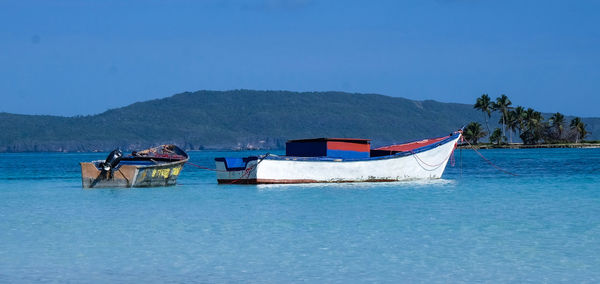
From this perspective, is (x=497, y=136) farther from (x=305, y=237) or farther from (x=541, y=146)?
(x=305, y=237)

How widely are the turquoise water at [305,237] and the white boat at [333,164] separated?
15.2ft

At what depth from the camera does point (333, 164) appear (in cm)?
3956

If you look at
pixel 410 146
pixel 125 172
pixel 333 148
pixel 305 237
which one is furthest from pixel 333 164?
pixel 305 237

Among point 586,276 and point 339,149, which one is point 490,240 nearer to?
point 586,276

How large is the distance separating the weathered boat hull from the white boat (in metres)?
4.56

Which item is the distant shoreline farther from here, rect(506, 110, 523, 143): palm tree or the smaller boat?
the smaller boat

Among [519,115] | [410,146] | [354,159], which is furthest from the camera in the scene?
[519,115]

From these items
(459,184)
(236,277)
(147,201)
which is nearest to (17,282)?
(236,277)

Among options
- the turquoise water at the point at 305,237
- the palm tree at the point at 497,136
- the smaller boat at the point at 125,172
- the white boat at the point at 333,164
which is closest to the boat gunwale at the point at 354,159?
the white boat at the point at 333,164

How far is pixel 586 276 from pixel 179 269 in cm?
781

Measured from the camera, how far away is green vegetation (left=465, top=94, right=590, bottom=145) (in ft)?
532

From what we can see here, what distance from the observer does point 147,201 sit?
31.8 meters

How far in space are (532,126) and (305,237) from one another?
514 ft

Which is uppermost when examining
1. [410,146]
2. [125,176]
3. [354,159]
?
[410,146]
